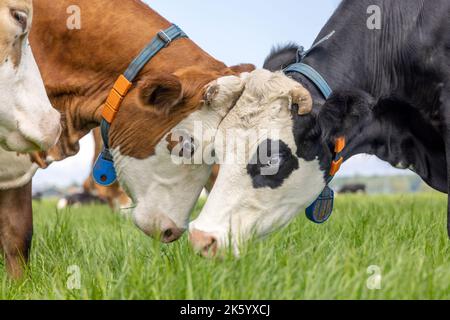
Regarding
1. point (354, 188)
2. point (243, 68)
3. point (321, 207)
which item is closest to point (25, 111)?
point (243, 68)

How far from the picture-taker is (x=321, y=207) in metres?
5.00

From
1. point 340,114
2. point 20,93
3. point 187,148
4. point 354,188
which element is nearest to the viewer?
point 20,93

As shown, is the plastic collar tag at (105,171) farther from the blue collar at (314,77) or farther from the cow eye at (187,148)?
the blue collar at (314,77)

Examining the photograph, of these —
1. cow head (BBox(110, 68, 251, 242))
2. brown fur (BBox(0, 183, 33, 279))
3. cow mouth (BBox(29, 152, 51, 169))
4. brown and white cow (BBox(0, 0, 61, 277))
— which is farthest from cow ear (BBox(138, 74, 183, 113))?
brown fur (BBox(0, 183, 33, 279))

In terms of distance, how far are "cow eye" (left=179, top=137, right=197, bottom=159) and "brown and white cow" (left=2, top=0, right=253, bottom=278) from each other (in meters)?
0.04

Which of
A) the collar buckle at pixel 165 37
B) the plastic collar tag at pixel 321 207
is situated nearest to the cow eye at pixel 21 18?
the collar buckle at pixel 165 37

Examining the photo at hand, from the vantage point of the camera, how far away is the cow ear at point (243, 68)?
4.98m

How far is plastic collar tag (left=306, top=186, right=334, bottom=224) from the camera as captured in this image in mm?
4965

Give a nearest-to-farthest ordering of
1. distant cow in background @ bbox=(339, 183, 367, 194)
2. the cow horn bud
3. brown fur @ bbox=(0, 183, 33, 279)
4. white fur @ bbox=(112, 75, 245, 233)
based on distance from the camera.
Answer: the cow horn bud < white fur @ bbox=(112, 75, 245, 233) < brown fur @ bbox=(0, 183, 33, 279) < distant cow in background @ bbox=(339, 183, 367, 194)

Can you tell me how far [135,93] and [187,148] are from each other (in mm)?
491

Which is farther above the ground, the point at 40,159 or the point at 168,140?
the point at 168,140

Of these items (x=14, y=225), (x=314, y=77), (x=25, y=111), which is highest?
(x=314, y=77)

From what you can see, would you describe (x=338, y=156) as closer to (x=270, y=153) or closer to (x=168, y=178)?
(x=270, y=153)

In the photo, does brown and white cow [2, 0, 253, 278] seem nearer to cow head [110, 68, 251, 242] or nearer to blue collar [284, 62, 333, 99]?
cow head [110, 68, 251, 242]
